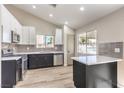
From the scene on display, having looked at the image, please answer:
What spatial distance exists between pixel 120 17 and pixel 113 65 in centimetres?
111

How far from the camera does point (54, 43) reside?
635cm

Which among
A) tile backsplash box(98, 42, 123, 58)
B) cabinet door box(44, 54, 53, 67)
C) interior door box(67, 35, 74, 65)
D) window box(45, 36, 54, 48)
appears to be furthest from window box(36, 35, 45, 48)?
tile backsplash box(98, 42, 123, 58)

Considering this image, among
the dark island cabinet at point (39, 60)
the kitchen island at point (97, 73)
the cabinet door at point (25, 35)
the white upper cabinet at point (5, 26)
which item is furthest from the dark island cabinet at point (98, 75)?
Answer: the cabinet door at point (25, 35)

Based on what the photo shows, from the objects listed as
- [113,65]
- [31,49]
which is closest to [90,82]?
[113,65]

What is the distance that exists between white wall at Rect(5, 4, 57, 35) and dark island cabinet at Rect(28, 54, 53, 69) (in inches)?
53.7

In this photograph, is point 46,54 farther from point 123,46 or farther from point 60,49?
point 123,46

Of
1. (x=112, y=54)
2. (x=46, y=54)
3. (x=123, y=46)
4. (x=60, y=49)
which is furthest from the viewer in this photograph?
(x=60, y=49)

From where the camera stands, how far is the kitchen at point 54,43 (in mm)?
2887

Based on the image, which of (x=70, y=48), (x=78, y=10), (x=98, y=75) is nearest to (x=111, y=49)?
(x=98, y=75)

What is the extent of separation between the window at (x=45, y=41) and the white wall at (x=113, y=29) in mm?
2857

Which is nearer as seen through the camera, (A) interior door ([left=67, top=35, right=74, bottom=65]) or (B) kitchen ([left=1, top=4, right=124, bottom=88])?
(B) kitchen ([left=1, top=4, right=124, bottom=88])

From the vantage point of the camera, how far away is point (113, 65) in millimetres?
2717

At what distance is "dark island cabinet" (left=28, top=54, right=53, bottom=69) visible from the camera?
206 inches

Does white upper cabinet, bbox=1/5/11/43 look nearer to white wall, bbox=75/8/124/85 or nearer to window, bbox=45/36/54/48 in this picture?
white wall, bbox=75/8/124/85
